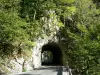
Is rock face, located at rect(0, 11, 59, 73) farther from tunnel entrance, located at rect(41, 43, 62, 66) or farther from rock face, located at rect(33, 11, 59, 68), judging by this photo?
tunnel entrance, located at rect(41, 43, 62, 66)

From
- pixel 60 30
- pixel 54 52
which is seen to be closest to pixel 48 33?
Result: pixel 60 30

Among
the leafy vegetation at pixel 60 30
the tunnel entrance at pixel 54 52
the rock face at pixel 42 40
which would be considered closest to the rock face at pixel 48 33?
the rock face at pixel 42 40

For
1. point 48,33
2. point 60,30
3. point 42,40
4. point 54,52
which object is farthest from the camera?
point 54,52

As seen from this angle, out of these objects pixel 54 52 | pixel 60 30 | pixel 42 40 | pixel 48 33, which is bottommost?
pixel 54 52

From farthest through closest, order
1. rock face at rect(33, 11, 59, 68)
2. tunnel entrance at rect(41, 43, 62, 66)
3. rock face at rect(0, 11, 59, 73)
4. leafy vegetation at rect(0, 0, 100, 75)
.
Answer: tunnel entrance at rect(41, 43, 62, 66)
rock face at rect(33, 11, 59, 68)
rock face at rect(0, 11, 59, 73)
leafy vegetation at rect(0, 0, 100, 75)

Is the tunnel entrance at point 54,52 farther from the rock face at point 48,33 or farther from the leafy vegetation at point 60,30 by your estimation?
the leafy vegetation at point 60,30

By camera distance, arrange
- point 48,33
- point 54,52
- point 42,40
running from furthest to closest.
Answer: point 54,52, point 48,33, point 42,40

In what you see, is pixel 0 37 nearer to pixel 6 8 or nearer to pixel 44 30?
pixel 6 8

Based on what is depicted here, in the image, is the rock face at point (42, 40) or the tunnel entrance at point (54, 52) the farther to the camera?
the tunnel entrance at point (54, 52)

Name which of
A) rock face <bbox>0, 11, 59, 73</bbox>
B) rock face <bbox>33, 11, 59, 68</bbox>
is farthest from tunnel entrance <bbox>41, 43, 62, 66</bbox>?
rock face <bbox>0, 11, 59, 73</bbox>

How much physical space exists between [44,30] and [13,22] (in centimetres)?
1403

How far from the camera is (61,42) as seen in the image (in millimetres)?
36781

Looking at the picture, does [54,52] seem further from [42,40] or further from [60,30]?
[42,40]

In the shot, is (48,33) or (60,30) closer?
(48,33)
